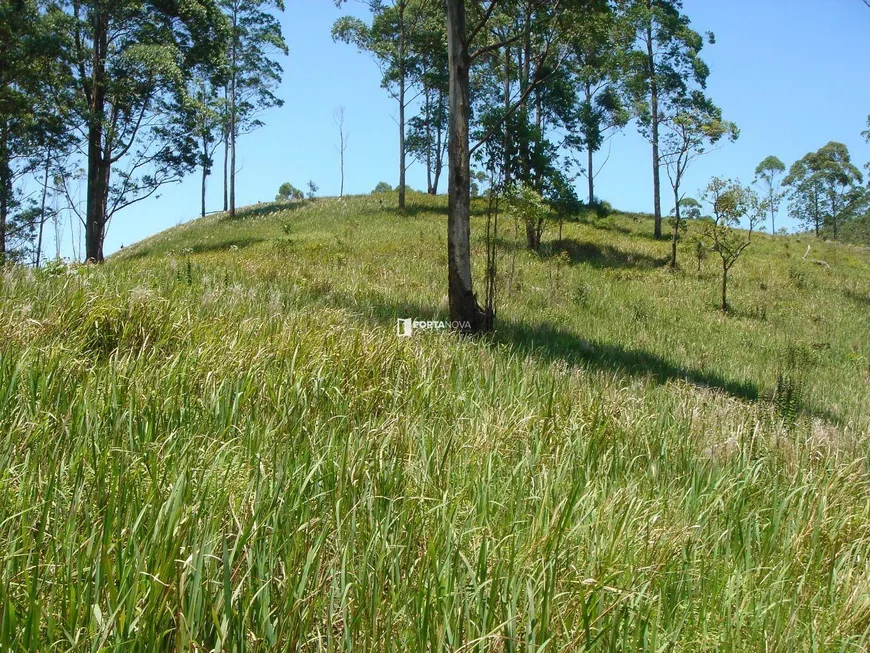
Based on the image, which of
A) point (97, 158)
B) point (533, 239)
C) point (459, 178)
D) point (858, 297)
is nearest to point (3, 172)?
point (97, 158)

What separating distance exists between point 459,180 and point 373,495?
6.87 meters

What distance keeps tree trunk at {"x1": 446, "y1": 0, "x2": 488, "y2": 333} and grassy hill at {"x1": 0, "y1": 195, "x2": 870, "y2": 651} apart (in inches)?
81.3

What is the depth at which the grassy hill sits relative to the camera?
1.86m

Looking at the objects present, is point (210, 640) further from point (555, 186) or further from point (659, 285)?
point (555, 186)

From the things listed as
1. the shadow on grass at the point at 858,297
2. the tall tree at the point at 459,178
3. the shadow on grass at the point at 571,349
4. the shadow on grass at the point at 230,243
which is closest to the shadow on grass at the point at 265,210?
the shadow on grass at the point at 230,243

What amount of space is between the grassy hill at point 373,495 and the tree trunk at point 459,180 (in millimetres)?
2065

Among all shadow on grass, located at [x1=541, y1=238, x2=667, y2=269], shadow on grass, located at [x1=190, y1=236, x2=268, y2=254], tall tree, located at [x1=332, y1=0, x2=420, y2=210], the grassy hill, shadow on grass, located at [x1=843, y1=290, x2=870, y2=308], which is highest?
tall tree, located at [x1=332, y1=0, x2=420, y2=210]

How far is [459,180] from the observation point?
28.9ft

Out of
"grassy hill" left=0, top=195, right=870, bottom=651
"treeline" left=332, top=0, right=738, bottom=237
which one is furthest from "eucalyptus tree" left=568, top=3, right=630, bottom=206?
"grassy hill" left=0, top=195, right=870, bottom=651

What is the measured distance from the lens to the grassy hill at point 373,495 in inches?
73.1

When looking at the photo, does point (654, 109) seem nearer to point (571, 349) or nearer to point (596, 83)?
point (596, 83)

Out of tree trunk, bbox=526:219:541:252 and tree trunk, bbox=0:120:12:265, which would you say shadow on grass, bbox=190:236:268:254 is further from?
tree trunk, bbox=526:219:541:252

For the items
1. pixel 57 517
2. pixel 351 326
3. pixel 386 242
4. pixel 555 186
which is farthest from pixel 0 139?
pixel 57 517

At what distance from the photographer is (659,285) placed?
18.5 meters
